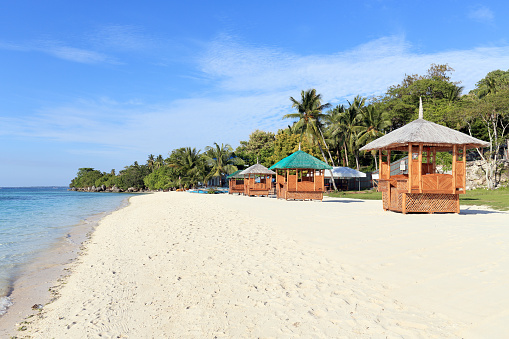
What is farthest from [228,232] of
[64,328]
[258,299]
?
[64,328]

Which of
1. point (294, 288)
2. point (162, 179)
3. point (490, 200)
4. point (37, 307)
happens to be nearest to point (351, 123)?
point (490, 200)

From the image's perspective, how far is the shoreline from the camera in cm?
400

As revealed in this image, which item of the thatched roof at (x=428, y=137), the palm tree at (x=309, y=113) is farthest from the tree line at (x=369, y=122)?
the thatched roof at (x=428, y=137)

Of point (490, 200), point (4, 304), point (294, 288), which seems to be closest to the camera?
point (294, 288)

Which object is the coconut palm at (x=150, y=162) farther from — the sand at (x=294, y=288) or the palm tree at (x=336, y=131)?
the sand at (x=294, y=288)

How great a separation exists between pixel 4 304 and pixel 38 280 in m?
1.17

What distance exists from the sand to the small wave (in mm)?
613

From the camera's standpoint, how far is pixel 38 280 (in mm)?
5602

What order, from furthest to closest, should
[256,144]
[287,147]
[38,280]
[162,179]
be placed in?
[162,179] < [256,144] < [287,147] < [38,280]

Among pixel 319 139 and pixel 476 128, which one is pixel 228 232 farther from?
pixel 476 128

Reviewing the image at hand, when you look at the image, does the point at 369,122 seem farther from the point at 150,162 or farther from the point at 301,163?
the point at 150,162

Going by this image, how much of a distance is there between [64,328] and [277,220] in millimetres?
6783

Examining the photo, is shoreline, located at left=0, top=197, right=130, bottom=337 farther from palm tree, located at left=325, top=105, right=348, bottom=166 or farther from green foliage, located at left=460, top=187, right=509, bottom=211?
palm tree, located at left=325, top=105, right=348, bottom=166

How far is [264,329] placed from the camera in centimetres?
305
